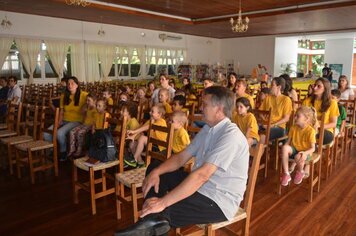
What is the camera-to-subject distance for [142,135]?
Result: 3363 mm

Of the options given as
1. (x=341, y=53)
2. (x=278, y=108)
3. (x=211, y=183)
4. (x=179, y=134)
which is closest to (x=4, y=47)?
(x=179, y=134)

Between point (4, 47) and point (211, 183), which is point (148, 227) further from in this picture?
point (4, 47)

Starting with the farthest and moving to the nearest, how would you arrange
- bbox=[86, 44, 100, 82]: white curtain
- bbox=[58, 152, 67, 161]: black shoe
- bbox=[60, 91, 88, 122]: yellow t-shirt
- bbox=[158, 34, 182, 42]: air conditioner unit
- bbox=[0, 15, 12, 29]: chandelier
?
bbox=[158, 34, 182, 42]: air conditioner unit → bbox=[86, 44, 100, 82]: white curtain → bbox=[0, 15, 12, 29]: chandelier → bbox=[60, 91, 88, 122]: yellow t-shirt → bbox=[58, 152, 67, 161]: black shoe

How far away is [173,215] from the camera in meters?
1.72

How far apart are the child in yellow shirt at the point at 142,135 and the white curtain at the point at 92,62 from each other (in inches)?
301

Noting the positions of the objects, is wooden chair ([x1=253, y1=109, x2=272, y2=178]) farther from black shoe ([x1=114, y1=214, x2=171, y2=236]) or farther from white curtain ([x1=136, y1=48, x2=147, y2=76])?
white curtain ([x1=136, y1=48, x2=147, y2=76])

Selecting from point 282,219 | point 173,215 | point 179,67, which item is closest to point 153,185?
point 173,215

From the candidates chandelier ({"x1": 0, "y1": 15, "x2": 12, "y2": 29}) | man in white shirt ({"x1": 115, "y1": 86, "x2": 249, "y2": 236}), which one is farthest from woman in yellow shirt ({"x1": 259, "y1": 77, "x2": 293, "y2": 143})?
chandelier ({"x1": 0, "y1": 15, "x2": 12, "y2": 29})

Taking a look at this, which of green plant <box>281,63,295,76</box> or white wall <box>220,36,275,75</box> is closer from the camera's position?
white wall <box>220,36,275,75</box>

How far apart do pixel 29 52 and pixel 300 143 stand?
859 cm

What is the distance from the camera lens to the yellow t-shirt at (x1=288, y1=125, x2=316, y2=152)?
3.03 meters

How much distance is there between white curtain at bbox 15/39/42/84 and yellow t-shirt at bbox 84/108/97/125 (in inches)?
240

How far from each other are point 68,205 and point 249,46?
12724 millimetres

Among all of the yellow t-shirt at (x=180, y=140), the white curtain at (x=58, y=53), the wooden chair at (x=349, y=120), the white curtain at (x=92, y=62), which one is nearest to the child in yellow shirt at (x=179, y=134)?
the yellow t-shirt at (x=180, y=140)
